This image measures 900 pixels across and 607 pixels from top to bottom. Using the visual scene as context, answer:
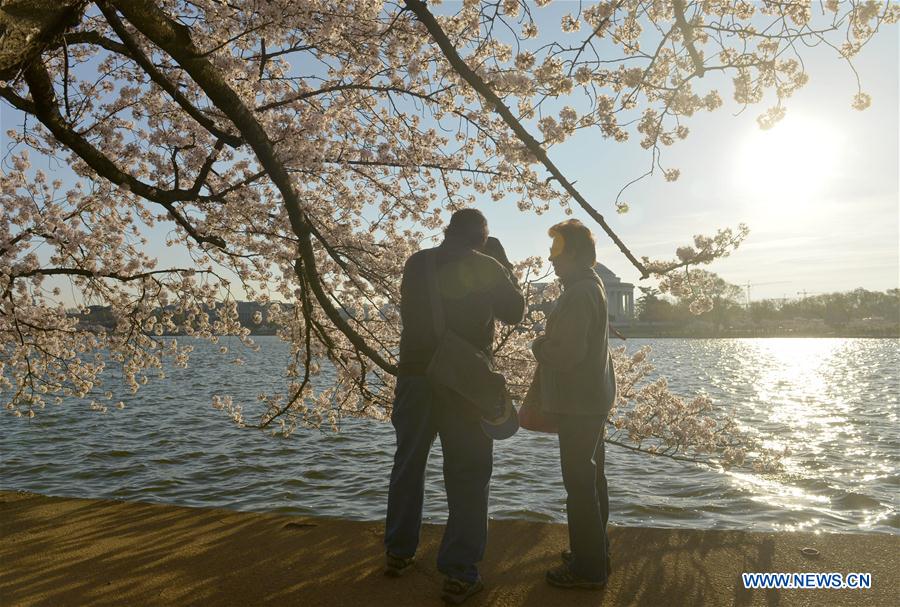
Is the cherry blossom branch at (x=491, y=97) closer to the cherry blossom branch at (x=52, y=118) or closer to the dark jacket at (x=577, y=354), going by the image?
the dark jacket at (x=577, y=354)

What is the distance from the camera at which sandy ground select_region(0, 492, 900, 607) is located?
3301 millimetres

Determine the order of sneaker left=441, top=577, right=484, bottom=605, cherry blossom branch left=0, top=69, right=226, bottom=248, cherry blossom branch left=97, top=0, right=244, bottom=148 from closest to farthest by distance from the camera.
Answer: sneaker left=441, top=577, right=484, bottom=605 < cherry blossom branch left=97, top=0, right=244, bottom=148 < cherry blossom branch left=0, top=69, right=226, bottom=248

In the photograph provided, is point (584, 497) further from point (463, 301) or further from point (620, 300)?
point (620, 300)

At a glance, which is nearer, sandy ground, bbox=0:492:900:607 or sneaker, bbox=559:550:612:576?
sandy ground, bbox=0:492:900:607

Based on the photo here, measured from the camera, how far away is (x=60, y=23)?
346 centimetres

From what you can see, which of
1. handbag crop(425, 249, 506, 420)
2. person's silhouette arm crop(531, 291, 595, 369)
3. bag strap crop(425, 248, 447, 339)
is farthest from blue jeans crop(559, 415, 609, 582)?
bag strap crop(425, 248, 447, 339)

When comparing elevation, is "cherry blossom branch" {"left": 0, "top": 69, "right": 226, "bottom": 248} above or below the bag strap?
above

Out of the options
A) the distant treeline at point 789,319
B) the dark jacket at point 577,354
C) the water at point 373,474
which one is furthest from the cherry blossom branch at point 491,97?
the distant treeline at point 789,319

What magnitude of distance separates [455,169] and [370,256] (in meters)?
1.44

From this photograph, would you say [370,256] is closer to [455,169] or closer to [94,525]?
[455,169]

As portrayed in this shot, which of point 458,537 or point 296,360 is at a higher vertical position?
point 296,360

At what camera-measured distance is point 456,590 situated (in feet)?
10.4

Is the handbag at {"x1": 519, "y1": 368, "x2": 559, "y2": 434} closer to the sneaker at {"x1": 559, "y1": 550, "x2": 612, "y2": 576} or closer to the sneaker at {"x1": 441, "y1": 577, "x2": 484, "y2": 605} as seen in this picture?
the sneaker at {"x1": 559, "y1": 550, "x2": 612, "y2": 576}

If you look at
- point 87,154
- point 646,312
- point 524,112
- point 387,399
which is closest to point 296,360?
point 387,399
